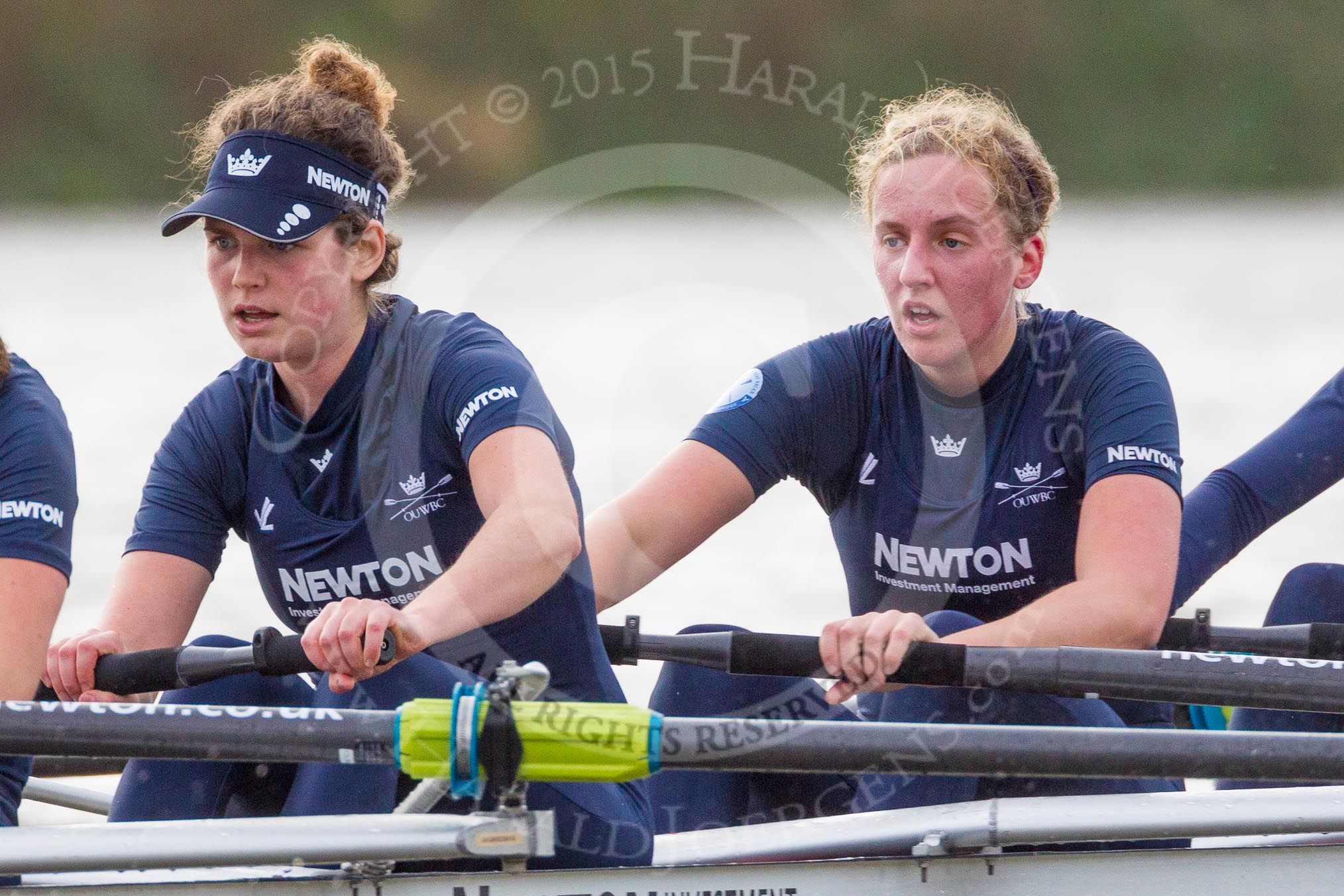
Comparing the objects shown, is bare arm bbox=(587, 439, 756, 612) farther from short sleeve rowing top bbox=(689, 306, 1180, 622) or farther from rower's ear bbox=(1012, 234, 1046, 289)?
rower's ear bbox=(1012, 234, 1046, 289)

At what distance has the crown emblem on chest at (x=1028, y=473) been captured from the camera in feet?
9.12

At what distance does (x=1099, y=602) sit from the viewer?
2.52 metres

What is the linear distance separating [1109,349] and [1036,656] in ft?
2.31

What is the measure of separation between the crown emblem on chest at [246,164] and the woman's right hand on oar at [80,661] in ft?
2.50

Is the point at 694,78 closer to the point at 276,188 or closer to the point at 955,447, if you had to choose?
the point at 955,447

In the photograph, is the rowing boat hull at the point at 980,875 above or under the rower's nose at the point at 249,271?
under

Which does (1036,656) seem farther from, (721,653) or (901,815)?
(721,653)

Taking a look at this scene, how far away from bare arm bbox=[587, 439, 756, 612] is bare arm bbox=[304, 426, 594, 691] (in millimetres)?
441

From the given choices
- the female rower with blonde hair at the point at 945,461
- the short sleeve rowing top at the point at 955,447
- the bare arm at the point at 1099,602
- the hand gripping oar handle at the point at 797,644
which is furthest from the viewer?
the short sleeve rowing top at the point at 955,447

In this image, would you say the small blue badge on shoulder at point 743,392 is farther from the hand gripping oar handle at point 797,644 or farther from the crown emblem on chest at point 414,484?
the crown emblem on chest at point 414,484

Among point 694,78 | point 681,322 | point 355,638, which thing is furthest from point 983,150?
point 694,78

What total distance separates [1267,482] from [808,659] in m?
1.31

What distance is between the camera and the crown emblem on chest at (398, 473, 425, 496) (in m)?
2.54

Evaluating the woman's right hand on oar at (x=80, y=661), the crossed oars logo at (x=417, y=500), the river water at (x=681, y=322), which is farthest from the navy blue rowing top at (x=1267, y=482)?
the woman's right hand on oar at (x=80, y=661)
